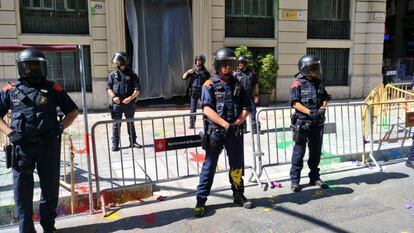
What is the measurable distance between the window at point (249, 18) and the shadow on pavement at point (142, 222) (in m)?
10.0

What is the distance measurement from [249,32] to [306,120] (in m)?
9.45

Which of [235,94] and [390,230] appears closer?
[390,230]

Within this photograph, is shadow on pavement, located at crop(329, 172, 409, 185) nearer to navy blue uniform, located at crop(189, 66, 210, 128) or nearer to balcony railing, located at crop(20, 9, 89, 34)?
navy blue uniform, located at crop(189, 66, 210, 128)

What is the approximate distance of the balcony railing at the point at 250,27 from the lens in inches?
536

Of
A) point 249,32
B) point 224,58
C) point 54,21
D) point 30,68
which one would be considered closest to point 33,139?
point 30,68

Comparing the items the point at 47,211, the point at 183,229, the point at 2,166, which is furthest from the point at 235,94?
the point at 2,166

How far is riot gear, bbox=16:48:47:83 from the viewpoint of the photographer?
137 inches

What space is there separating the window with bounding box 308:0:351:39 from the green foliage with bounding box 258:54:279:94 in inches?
113

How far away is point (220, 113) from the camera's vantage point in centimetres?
429

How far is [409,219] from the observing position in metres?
4.23

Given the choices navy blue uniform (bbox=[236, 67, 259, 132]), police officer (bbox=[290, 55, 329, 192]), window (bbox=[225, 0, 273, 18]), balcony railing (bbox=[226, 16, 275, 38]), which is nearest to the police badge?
police officer (bbox=[290, 55, 329, 192])

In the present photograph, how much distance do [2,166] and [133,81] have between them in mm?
2590

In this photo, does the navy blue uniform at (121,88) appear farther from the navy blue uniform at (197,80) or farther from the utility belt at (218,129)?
the utility belt at (218,129)

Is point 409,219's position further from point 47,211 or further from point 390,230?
point 47,211
